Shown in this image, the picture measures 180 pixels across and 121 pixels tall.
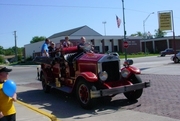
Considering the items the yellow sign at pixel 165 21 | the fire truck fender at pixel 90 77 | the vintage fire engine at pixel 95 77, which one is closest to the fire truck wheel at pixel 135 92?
the vintage fire engine at pixel 95 77

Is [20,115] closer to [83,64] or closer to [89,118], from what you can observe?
[89,118]

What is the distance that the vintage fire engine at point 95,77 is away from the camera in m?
7.40

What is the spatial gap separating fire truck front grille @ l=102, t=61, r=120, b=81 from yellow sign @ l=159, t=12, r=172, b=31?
66.8ft

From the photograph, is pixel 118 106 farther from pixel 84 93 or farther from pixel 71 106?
pixel 71 106

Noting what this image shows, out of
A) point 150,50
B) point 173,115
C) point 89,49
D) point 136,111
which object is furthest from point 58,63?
point 150,50

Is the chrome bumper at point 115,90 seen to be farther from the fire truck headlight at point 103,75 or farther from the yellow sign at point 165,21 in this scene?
the yellow sign at point 165,21

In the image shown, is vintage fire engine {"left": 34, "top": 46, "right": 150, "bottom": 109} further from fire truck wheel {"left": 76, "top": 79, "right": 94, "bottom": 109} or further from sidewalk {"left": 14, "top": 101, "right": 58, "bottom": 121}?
sidewalk {"left": 14, "top": 101, "right": 58, "bottom": 121}

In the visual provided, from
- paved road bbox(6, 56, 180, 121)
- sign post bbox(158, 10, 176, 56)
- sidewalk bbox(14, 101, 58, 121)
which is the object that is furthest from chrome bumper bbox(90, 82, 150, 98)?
sign post bbox(158, 10, 176, 56)

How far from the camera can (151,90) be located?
33.1ft

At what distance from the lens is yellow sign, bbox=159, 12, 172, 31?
2703 centimetres

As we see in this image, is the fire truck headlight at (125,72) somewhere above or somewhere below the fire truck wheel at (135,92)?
above

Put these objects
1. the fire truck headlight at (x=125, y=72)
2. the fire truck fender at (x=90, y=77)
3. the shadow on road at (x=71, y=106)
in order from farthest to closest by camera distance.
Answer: the fire truck headlight at (x=125, y=72) → the fire truck fender at (x=90, y=77) → the shadow on road at (x=71, y=106)

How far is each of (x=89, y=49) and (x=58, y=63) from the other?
1.63 meters

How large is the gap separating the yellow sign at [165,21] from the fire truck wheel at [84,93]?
2116 centimetres
